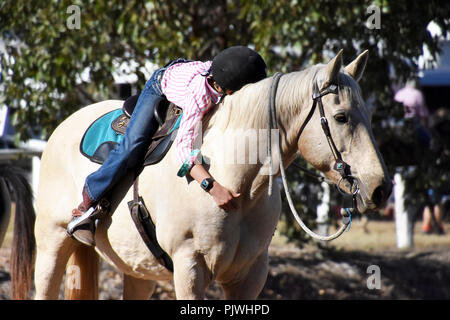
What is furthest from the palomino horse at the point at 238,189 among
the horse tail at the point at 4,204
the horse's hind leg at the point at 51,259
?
the horse tail at the point at 4,204

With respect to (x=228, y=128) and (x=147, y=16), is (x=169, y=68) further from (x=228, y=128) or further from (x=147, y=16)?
(x=147, y=16)

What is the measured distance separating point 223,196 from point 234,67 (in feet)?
2.11

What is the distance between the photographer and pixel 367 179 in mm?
2861

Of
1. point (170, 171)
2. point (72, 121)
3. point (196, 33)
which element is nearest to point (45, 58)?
point (196, 33)

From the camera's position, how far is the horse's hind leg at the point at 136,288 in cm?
430

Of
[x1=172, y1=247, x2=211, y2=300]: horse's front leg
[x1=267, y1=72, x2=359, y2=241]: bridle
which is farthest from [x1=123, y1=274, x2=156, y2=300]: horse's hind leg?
[x1=267, y1=72, x2=359, y2=241]: bridle

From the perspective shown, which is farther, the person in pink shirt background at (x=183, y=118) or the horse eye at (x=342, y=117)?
the person in pink shirt background at (x=183, y=118)

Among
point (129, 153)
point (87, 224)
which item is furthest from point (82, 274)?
point (129, 153)

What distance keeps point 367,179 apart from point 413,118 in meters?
4.34

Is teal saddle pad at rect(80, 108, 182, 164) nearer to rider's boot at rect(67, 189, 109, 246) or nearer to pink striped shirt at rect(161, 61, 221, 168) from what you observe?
rider's boot at rect(67, 189, 109, 246)

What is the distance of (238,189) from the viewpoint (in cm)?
321

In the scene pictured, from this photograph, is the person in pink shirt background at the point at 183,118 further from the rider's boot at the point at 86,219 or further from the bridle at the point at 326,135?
the bridle at the point at 326,135

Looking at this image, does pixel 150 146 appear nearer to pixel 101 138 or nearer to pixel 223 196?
pixel 101 138

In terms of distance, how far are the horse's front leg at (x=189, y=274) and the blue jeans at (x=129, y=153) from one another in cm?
53
